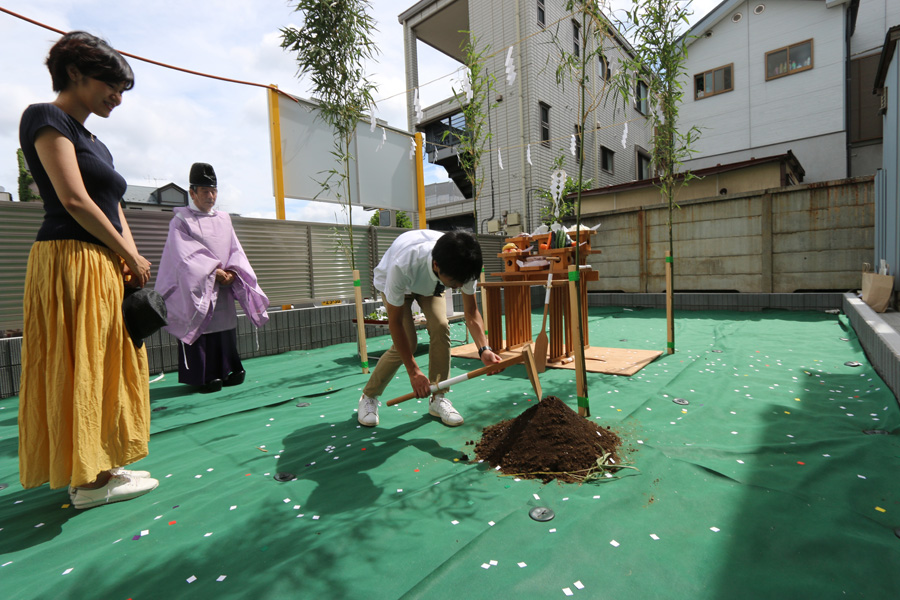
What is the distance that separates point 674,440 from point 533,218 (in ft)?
30.7

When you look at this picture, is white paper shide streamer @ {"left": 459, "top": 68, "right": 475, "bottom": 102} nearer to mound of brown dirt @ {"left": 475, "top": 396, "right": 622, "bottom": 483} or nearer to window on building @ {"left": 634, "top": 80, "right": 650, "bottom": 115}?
window on building @ {"left": 634, "top": 80, "right": 650, "bottom": 115}

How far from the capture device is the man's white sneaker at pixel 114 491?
1702 millimetres

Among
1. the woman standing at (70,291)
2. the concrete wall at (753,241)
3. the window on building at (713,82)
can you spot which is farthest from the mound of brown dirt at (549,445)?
the window on building at (713,82)

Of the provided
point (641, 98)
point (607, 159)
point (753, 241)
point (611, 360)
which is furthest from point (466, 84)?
point (641, 98)

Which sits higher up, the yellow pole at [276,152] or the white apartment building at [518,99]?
the white apartment building at [518,99]

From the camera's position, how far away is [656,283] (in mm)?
8289

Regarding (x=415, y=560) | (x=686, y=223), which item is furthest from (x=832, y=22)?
(x=415, y=560)

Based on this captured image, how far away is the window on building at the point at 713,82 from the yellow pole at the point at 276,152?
42.1 ft

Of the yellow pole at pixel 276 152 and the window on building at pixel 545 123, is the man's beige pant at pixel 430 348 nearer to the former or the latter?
the yellow pole at pixel 276 152

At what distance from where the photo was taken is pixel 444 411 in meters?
2.56

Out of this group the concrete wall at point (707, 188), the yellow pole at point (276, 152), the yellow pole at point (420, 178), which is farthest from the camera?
the concrete wall at point (707, 188)

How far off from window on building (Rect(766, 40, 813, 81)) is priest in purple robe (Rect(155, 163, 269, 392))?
47.5ft

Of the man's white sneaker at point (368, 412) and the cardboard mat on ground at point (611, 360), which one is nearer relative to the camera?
the man's white sneaker at point (368, 412)

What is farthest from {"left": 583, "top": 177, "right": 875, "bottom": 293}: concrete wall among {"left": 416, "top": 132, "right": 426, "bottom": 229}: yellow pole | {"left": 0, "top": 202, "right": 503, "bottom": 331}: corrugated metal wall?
{"left": 0, "top": 202, "right": 503, "bottom": 331}: corrugated metal wall
